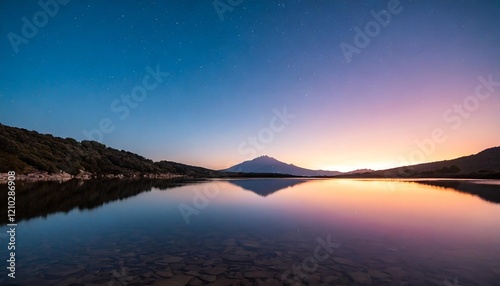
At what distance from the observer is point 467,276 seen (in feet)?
28.2

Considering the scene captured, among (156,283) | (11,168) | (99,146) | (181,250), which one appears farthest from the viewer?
(99,146)

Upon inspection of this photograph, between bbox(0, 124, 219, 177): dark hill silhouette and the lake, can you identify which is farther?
bbox(0, 124, 219, 177): dark hill silhouette

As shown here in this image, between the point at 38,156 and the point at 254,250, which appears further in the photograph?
the point at 38,156

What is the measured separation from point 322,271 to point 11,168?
82004 millimetres

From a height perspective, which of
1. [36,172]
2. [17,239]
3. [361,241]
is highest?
[36,172]

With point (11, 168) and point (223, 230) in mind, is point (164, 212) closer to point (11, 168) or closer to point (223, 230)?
point (223, 230)

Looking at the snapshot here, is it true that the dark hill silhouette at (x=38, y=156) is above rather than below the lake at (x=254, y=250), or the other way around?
above

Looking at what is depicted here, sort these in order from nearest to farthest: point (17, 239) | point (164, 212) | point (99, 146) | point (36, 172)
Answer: point (17, 239), point (164, 212), point (36, 172), point (99, 146)

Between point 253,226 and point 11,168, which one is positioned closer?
point 253,226

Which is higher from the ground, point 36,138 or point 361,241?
point 36,138

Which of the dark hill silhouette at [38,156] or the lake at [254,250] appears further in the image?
→ the dark hill silhouette at [38,156]

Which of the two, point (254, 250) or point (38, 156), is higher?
point (38, 156)

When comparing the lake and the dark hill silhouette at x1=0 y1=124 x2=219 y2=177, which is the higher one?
the dark hill silhouette at x1=0 y1=124 x2=219 y2=177

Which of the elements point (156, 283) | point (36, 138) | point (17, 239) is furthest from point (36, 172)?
point (156, 283)
